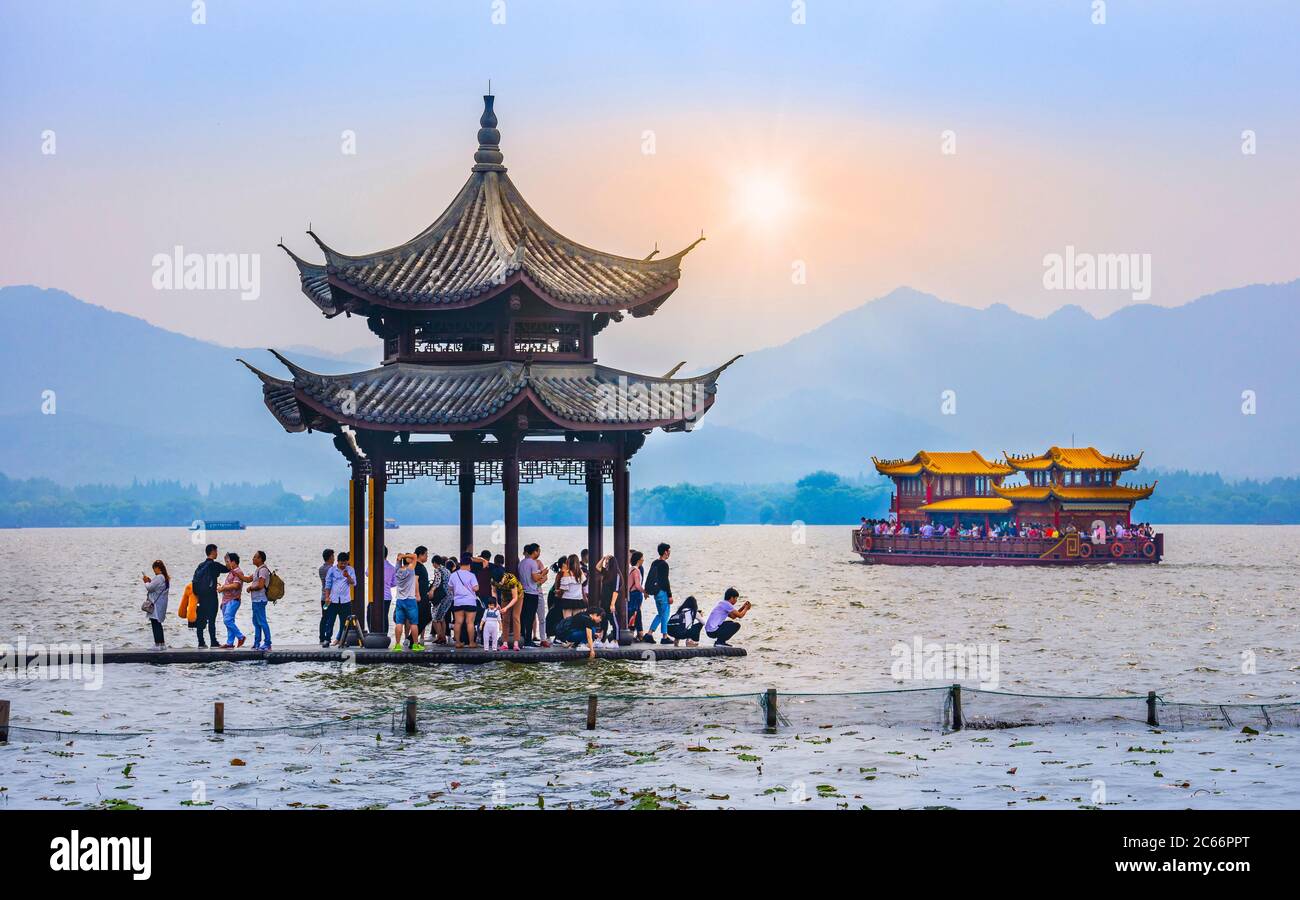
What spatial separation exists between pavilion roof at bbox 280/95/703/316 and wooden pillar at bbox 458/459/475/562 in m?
2.97

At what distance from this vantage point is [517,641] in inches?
1141

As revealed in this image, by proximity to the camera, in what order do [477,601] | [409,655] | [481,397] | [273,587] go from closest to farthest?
[409,655], [477,601], [273,587], [481,397]

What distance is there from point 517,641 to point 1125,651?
18.8 metres

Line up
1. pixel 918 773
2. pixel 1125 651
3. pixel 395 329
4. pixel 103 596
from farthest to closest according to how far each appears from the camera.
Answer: pixel 103 596 < pixel 1125 651 < pixel 395 329 < pixel 918 773

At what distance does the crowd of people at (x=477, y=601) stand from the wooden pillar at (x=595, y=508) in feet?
3.05

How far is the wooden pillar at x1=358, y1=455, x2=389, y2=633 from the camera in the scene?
1183 inches

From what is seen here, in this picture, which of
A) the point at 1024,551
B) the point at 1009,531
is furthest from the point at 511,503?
the point at 1009,531

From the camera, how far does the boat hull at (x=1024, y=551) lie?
10025 cm

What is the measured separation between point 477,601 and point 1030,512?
79.6 meters

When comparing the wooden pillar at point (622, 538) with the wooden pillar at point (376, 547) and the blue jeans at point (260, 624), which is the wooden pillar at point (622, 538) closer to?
the wooden pillar at point (376, 547)

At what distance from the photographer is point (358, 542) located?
1220 inches

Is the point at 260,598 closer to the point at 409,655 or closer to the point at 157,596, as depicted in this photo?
the point at 157,596
